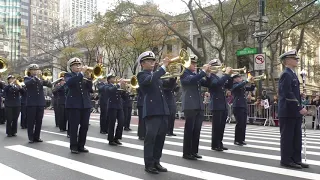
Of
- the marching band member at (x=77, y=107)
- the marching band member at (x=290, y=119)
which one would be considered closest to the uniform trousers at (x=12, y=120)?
the marching band member at (x=77, y=107)

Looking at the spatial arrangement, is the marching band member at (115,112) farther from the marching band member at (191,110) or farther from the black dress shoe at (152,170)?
the black dress shoe at (152,170)

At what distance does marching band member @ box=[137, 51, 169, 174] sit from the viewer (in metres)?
5.74

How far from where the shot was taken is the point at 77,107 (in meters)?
7.61

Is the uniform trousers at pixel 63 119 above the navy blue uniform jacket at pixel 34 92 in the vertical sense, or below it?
below

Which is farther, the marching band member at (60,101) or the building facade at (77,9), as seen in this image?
the building facade at (77,9)

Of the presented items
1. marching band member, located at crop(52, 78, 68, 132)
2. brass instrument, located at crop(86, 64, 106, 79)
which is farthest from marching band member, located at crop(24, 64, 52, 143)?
marching band member, located at crop(52, 78, 68, 132)

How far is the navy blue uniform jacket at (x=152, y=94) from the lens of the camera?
19.1ft

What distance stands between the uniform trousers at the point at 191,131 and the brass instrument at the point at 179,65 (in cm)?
81

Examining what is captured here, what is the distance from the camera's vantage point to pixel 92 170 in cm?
585

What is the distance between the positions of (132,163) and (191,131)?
133 cm

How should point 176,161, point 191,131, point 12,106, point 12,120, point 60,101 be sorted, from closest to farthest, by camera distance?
point 176,161
point 191,131
point 12,120
point 12,106
point 60,101

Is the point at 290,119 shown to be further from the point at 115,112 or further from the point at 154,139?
the point at 115,112

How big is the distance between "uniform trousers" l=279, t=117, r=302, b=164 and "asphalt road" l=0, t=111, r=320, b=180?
0.84 ft

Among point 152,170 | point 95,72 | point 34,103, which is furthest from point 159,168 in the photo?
point 34,103
